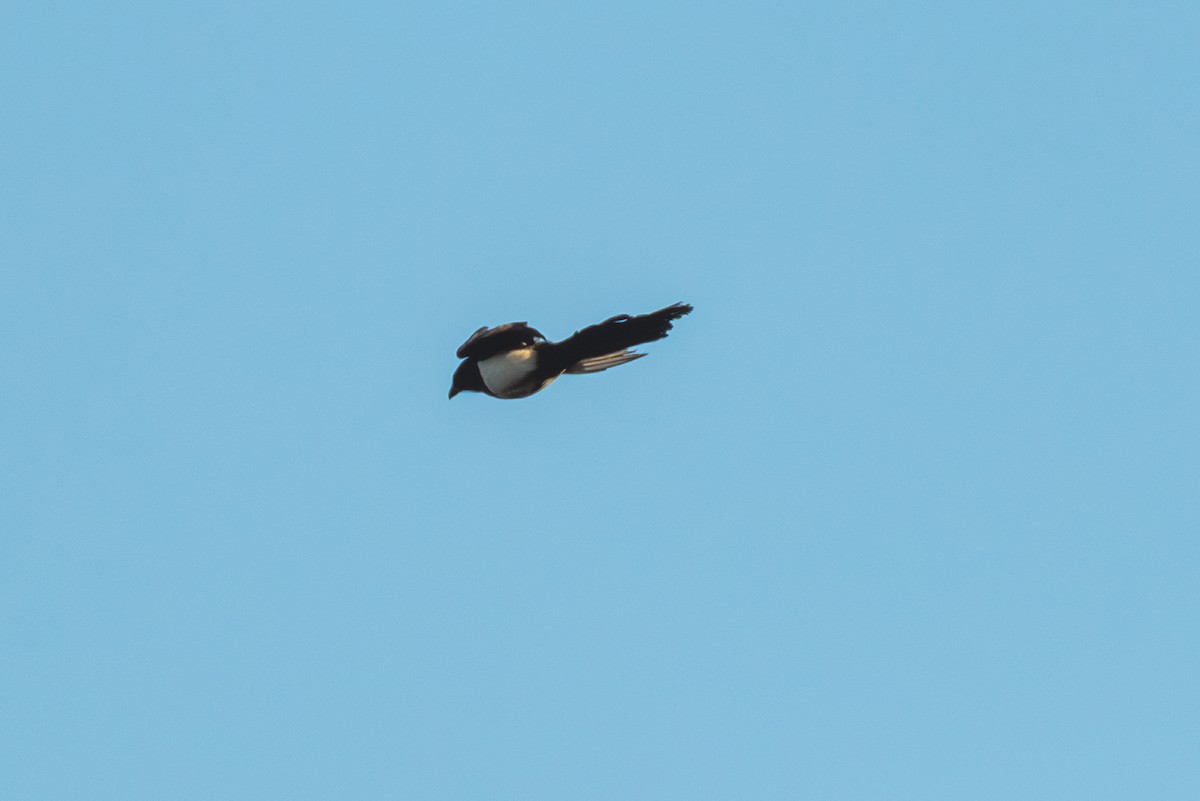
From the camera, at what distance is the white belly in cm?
1809

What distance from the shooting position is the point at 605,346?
17.4 meters

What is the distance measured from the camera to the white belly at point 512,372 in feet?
59.4

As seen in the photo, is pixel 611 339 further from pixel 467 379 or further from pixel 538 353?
pixel 467 379

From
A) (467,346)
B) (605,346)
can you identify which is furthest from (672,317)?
(467,346)

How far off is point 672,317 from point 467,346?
9.80 ft

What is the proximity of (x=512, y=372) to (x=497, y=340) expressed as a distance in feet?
1.31

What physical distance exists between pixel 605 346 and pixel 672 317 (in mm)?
1038

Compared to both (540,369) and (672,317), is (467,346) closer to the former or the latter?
(540,369)

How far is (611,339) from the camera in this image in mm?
17266

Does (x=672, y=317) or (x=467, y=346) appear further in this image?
(x=467, y=346)

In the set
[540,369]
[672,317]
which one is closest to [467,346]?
[540,369]

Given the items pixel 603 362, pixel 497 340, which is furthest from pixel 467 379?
pixel 603 362

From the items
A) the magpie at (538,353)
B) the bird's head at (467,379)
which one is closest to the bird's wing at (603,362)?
the magpie at (538,353)

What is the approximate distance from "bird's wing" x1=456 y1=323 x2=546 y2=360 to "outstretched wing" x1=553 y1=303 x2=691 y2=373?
411 millimetres
